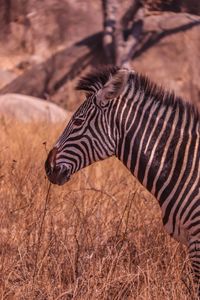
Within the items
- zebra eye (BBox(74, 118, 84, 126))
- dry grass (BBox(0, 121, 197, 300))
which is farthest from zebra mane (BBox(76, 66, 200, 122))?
dry grass (BBox(0, 121, 197, 300))

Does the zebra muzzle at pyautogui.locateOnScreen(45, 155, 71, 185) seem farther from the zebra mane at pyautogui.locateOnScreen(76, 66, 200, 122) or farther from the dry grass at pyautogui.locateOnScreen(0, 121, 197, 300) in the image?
the zebra mane at pyautogui.locateOnScreen(76, 66, 200, 122)

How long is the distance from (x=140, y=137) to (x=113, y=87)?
0.36 metres

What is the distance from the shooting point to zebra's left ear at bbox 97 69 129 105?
16.8ft

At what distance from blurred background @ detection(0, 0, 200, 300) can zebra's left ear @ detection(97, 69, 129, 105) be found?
A: 0.80 meters

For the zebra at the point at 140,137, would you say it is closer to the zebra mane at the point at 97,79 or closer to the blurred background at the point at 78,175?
the zebra mane at the point at 97,79

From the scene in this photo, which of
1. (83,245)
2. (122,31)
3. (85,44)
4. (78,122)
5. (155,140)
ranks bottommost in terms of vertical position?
(83,245)

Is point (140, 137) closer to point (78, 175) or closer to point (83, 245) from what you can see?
point (83, 245)

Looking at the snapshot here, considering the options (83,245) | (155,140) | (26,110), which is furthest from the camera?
(26,110)

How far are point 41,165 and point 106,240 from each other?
7.68ft

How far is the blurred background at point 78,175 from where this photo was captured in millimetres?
5238

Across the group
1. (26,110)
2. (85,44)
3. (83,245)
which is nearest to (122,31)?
(85,44)

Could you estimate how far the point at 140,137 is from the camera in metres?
5.15

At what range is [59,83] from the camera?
16.7 meters

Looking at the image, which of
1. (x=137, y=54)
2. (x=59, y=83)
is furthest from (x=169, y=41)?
(x=59, y=83)
